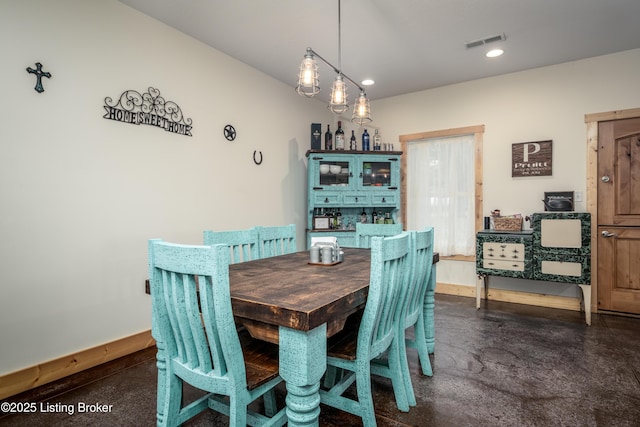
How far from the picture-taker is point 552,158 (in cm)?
390

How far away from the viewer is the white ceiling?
2.69 m

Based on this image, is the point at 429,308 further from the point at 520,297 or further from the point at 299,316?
the point at 520,297

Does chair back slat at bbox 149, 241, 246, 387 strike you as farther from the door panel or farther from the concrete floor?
the door panel

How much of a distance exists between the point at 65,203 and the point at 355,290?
7.04 feet

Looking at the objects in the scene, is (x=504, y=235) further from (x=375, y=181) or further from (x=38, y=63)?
(x=38, y=63)

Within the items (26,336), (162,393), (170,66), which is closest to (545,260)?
(162,393)

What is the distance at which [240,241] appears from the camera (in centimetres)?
242

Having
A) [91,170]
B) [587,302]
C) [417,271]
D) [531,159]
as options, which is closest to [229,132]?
[91,170]

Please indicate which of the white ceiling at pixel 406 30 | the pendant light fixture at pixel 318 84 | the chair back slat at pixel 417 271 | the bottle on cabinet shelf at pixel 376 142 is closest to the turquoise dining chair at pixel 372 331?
the chair back slat at pixel 417 271

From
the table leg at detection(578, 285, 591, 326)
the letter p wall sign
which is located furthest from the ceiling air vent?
the table leg at detection(578, 285, 591, 326)

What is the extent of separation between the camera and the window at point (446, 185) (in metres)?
4.39

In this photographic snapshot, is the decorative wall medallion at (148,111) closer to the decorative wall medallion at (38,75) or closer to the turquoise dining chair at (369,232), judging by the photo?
the decorative wall medallion at (38,75)

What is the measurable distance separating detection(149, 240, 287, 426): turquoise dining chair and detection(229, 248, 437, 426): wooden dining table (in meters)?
0.13

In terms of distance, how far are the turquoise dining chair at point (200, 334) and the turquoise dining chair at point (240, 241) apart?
86 cm
